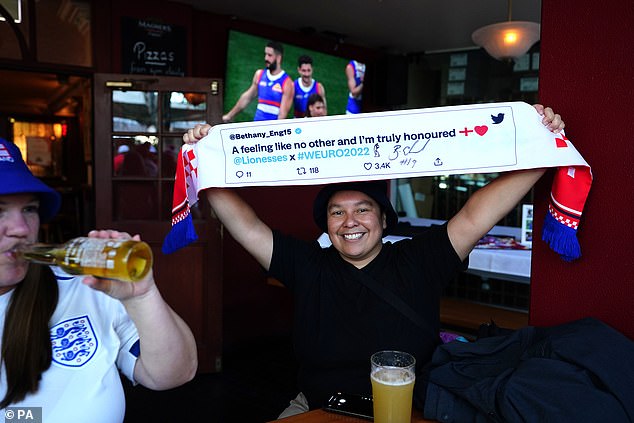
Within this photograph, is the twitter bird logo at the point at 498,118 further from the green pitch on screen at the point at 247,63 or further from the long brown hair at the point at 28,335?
the green pitch on screen at the point at 247,63

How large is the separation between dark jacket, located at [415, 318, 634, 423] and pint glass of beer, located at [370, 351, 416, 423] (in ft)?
0.35

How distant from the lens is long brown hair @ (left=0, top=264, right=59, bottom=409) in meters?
1.19

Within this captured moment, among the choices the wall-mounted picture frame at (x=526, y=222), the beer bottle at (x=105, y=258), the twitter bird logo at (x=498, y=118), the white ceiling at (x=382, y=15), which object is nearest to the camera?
the beer bottle at (x=105, y=258)

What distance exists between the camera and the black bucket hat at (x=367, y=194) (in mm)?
1771

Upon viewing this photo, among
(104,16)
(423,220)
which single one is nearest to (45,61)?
(104,16)

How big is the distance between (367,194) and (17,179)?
1055 millimetres

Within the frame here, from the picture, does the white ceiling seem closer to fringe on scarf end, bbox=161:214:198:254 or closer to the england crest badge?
fringe on scarf end, bbox=161:214:198:254

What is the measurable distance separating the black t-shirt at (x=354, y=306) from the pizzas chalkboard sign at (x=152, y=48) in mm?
2653

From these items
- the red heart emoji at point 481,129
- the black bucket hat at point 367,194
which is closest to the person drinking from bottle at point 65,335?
the black bucket hat at point 367,194

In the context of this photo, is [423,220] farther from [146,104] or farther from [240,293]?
[146,104]

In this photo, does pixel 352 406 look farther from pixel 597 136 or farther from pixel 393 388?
pixel 597 136

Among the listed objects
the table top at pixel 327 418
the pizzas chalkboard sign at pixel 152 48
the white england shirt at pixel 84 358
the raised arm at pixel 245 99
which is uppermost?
the pizzas chalkboard sign at pixel 152 48

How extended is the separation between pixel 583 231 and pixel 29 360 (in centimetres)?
145

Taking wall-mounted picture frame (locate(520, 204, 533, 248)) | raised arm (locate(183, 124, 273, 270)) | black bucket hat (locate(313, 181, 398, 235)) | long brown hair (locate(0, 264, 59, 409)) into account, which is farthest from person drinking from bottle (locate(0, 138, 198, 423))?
wall-mounted picture frame (locate(520, 204, 533, 248))
